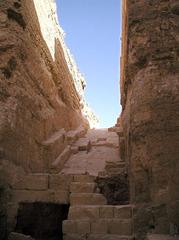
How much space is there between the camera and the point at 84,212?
233 inches

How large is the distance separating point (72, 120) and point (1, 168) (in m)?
6.11

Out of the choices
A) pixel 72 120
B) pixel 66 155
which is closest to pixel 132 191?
pixel 66 155

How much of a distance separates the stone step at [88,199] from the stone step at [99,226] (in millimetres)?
638

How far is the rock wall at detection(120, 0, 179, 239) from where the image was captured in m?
5.22

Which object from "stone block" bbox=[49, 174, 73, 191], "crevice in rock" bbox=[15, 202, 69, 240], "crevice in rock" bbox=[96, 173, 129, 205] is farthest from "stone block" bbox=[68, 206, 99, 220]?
"crevice in rock" bbox=[15, 202, 69, 240]

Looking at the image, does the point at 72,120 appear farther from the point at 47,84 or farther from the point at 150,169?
the point at 150,169

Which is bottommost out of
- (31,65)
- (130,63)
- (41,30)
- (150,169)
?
(150,169)

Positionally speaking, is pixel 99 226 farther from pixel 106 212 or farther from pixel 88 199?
pixel 88 199

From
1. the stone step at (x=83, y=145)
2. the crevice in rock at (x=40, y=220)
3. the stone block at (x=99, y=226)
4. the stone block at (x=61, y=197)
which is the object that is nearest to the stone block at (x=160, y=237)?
the stone block at (x=99, y=226)

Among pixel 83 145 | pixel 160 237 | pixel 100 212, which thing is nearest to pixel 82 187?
pixel 100 212

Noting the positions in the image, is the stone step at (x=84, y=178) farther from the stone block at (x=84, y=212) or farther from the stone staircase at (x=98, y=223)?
the stone block at (x=84, y=212)

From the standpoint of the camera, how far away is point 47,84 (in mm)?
9258

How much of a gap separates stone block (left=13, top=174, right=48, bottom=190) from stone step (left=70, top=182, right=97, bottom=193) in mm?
609

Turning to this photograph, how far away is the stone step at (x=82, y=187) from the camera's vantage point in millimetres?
6707
